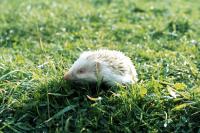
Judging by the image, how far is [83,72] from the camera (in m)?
4.63

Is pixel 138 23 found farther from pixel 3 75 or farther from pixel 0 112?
pixel 0 112

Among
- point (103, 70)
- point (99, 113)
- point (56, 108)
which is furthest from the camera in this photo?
point (103, 70)

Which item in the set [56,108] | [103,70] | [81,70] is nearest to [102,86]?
[103,70]

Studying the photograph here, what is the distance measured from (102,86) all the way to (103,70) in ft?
0.54

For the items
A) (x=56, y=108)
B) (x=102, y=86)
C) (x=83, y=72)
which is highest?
(x=83, y=72)

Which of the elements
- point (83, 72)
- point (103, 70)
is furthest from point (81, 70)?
point (103, 70)

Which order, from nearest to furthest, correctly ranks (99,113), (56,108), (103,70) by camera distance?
(99,113)
(56,108)
(103,70)

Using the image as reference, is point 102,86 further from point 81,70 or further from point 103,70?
point 81,70

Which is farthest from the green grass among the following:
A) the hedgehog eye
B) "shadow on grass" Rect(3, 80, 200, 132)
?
the hedgehog eye

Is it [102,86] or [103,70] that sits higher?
[103,70]

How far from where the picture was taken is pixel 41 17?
784 cm

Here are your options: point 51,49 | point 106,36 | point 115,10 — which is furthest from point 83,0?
point 51,49

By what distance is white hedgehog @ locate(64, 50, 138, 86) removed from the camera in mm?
4555

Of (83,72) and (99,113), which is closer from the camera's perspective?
(99,113)
